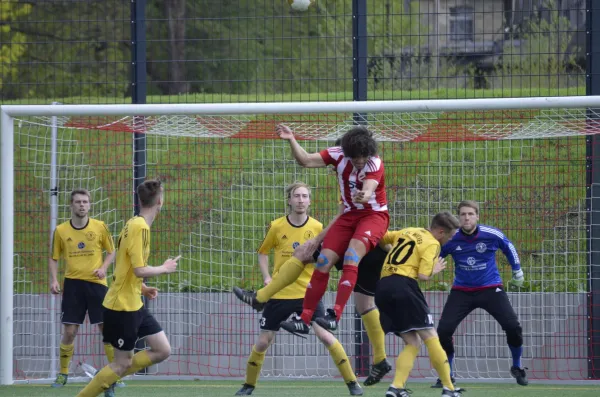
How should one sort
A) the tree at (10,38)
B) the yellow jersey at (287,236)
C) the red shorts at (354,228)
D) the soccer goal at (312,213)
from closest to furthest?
the red shorts at (354,228) → the yellow jersey at (287,236) → the soccer goal at (312,213) → the tree at (10,38)

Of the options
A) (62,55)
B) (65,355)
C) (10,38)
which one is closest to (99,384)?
(65,355)

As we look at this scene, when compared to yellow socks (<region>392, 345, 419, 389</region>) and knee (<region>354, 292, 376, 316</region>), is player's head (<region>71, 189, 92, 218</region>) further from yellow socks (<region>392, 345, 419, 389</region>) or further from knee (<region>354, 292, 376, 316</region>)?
yellow socks (<region>392, 345, 419, 389</region>)

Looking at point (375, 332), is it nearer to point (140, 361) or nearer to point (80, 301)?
point (140, 361)

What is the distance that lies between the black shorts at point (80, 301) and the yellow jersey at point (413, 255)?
3.33 m

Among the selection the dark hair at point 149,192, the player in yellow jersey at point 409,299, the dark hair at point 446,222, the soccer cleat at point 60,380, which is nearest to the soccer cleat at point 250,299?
the player in yellow jersey at point 409,299

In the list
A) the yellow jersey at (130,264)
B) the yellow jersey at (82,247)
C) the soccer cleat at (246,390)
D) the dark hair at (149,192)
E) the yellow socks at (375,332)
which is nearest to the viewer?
the yellow jersey at (130,264)

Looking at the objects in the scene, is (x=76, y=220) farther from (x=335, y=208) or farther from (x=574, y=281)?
(x=574, y=281)

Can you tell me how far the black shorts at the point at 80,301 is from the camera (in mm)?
8922

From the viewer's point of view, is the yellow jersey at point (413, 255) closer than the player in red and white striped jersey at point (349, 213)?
No

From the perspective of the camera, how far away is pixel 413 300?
6.91m

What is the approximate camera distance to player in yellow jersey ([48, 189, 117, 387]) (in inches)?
351

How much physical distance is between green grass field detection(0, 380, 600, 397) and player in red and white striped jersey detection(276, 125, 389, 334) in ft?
6.11

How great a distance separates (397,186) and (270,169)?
151cm

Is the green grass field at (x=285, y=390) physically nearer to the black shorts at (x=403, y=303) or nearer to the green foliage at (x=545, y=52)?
the black shorts at (x=403, y=303)
